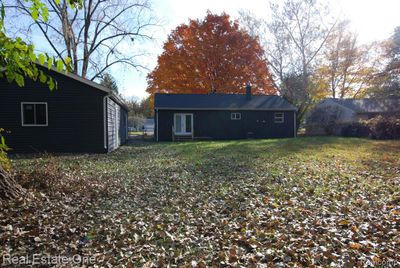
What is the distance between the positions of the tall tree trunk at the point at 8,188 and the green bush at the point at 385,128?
23.4 metres

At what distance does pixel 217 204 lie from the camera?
5.45 metres

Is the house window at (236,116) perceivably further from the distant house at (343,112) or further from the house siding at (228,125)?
the distant house at (343,112)

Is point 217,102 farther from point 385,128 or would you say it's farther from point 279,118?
point 385,128

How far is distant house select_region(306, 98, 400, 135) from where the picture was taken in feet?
72.5

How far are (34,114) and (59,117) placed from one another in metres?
1.08

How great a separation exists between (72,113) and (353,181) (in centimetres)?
1142

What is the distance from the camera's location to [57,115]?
514 inches

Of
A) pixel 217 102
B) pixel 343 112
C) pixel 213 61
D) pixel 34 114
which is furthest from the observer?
pixel 213 61

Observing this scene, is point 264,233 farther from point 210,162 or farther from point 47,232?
point 210,162

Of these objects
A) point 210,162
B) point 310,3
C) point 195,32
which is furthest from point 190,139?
point 310,3

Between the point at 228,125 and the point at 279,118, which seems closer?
the point at 228,125

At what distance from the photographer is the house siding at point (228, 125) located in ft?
73.8

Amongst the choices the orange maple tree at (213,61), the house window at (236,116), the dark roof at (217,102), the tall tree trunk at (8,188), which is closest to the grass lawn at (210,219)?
the tall tree trunk at (8,188)

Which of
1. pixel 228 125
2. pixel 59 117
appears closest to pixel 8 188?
pixel 59 117
